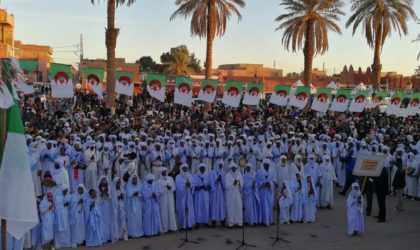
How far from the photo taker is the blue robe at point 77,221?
30.3 feet

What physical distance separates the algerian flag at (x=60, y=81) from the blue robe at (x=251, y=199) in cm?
789

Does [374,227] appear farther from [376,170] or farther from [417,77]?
[417,77]

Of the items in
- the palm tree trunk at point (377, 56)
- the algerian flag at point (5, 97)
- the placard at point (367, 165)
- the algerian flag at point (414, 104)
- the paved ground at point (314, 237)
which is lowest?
the paved ground at point (314, 237)

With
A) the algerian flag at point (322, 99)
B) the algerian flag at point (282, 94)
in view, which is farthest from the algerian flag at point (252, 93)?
the algerian flag at point (322, 99)

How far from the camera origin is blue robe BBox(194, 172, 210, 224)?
1068 centimetres

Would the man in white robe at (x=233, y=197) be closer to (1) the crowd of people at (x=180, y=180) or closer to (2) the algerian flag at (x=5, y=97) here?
(1) the crowd of people at (x=180, y=180)

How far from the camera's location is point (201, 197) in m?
10.7

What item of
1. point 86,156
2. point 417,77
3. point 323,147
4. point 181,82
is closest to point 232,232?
point 86,156

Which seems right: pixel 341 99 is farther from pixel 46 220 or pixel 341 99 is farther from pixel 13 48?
pixel 13 48

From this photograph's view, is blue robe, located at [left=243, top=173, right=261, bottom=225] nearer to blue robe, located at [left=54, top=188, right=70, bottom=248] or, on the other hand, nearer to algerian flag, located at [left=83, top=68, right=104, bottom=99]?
blue robe, located at [left=54, top=188, right=70, bottom=248]

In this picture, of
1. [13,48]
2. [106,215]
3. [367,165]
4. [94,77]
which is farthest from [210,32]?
[13,48]

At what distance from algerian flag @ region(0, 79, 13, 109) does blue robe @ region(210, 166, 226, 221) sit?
635 cm

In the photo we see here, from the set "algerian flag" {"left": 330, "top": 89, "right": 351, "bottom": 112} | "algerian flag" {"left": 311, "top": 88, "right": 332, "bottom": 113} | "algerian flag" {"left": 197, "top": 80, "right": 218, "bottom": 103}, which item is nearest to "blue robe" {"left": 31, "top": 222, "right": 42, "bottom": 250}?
"algerian flag" {"left": 197, "top": 80, "right": 218, "bottom": 103}

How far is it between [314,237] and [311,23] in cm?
1779
